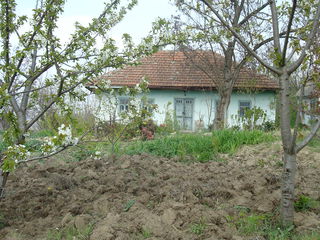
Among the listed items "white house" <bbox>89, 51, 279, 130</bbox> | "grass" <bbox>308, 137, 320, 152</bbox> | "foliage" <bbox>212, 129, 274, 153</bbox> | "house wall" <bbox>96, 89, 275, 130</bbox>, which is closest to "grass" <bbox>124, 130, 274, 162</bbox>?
"foliage" <bbox>212, 129, 274, 153</bbox>

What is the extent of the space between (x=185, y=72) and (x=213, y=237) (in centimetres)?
1387

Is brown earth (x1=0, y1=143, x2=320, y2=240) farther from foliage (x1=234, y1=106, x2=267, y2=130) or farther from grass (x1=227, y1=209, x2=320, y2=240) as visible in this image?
foliage (x1=234, y1=106, x2=267, y2=130)

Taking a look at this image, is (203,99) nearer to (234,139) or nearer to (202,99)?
(202,99)

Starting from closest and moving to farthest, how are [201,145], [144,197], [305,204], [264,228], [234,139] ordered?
[264,228]
[305,204]
[144,197]
[201,145]
[234,139]

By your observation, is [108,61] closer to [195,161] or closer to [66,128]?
[66,128]

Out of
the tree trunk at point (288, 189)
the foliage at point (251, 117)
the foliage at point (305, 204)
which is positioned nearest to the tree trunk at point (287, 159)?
the tree trunk at point (288, 189)

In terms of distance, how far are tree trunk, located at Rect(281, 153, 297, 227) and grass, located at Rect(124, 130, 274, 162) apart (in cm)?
303

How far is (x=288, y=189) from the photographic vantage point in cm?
289

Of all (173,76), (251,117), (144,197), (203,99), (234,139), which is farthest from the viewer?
(173,76)

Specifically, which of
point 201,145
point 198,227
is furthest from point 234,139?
point 198,227

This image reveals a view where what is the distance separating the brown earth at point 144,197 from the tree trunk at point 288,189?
0.12 meters

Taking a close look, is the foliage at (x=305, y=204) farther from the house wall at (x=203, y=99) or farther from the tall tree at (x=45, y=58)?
the house wall at (x=203, y=99)

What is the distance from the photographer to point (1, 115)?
128 inches

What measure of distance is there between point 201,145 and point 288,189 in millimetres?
3597
